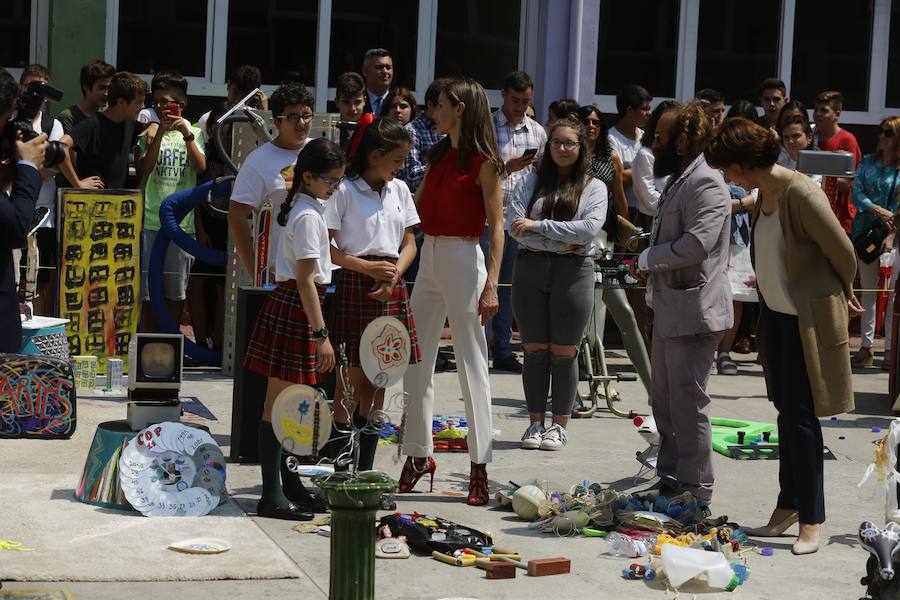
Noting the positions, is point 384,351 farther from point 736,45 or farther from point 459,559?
point 736,45

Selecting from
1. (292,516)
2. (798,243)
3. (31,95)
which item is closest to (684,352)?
(798,243)

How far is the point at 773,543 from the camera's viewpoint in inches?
253

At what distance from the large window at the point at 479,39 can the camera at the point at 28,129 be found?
6.00 meters

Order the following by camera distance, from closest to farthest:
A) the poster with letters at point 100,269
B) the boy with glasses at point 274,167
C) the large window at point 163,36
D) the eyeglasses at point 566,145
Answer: the boy with glasses at point 274,167, the eyeglasses at point 566,145, the poster with letters at point 100,269, the large window at point 163,36

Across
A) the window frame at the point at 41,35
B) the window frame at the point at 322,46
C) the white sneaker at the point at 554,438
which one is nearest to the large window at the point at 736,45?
the window frame at the point at 322,46

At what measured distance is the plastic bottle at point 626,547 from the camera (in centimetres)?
612

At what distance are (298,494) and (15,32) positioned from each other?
768 centimetres

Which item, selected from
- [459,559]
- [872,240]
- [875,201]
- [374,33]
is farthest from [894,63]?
[459,559]

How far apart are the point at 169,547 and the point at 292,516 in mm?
725

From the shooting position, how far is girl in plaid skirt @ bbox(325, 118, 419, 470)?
6.64 m

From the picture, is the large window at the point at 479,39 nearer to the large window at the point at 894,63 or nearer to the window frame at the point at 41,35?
the window frame at the point at 41,35

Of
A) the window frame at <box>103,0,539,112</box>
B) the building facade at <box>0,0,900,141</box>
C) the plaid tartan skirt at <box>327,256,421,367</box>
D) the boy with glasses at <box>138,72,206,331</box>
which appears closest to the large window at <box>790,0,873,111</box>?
the building facade at <box>0,0,900,141</box>

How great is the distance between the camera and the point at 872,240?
12.1 meters

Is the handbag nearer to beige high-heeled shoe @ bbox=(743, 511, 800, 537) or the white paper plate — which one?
beige high-heeled shoe @ bbox=(743, 511, 800, 537)
